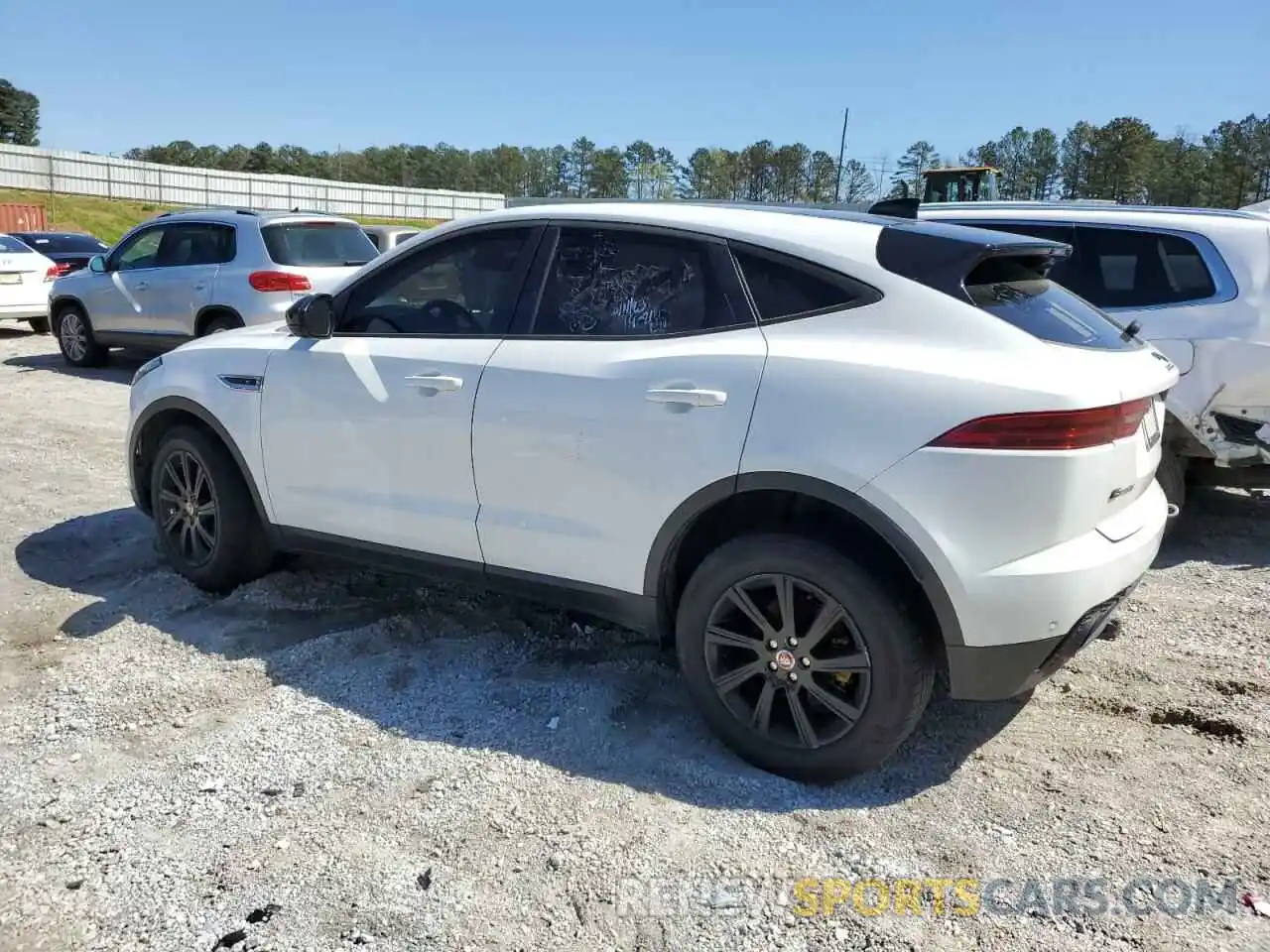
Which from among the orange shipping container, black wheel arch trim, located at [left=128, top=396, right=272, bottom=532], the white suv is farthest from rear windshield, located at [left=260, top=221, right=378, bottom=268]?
the orange shipping container

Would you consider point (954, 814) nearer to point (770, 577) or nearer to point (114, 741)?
point (770, 577)

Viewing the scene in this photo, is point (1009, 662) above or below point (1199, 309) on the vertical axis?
below

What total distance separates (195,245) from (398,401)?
7.86 metres

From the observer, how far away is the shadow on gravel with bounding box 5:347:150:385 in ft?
37.8

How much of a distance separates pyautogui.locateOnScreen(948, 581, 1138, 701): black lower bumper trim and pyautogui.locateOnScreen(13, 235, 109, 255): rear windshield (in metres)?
19.8

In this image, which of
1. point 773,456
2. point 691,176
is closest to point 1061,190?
point 691,176

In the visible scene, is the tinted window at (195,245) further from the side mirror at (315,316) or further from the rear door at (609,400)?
the rear door at (609,400)

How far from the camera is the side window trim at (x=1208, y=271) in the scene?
538 cm

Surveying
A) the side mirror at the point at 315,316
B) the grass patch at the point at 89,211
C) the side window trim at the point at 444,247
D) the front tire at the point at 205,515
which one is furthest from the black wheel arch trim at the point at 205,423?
the grass patch at the point at 89,211

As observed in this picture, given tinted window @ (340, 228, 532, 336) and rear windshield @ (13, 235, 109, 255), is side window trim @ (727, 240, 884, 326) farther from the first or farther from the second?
rear windshield @ (13, 235, 109, 255)

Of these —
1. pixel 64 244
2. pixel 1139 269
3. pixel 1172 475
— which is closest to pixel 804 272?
pixel 1172 475

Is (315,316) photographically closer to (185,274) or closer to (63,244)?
(185,274)

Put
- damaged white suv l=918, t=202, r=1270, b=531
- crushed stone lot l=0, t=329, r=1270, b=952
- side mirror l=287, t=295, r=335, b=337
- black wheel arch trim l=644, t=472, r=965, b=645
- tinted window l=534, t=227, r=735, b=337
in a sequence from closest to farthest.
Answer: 1. crushed stone lot l=0, t=329, r=1270, b=952
2. black wheel arch trim l=644, t=472, r=965, b=645
3. tinted window l=534, t=227, r=735, b=337
4. side mirror l=287, t=295, r=335, b=337
5. damaged white suv l=918, t=202, r=1270, b=531

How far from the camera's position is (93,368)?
12.0m
